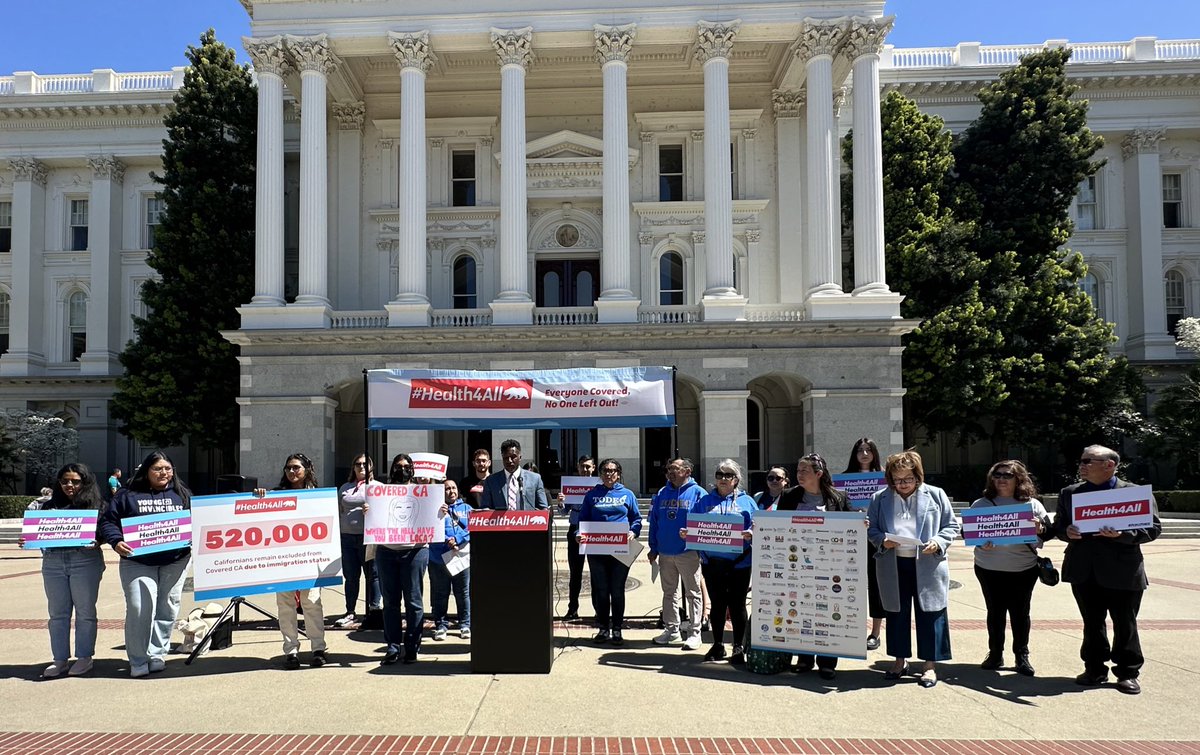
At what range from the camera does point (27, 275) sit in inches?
1549

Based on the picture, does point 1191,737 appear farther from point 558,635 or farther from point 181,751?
point 181,751

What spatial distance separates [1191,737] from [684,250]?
2764cm

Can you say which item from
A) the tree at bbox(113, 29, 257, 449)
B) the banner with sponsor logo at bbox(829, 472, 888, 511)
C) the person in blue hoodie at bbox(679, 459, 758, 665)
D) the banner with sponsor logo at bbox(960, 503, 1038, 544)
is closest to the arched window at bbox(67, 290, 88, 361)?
the tree at bbox(113, 29, 257, 449)

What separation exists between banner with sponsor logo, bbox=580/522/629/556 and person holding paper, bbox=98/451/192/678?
414 centimetres

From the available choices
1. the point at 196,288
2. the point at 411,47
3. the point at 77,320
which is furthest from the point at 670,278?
the point at 77,320

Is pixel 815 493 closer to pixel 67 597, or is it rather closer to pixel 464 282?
pixel 67 597

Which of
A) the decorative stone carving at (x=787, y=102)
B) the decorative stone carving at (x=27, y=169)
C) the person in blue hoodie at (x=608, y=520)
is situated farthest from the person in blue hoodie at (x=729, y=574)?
the decorative stone carving at (x=27, y=169)

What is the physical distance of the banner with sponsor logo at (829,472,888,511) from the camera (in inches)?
446

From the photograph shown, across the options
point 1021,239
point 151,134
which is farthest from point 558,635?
point 151,134

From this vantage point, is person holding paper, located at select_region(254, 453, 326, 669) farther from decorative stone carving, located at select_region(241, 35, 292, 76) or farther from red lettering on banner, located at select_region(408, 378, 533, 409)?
decorative stone carving, located at select_region(241, 35, 292, 76)

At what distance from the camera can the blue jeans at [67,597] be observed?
865cm

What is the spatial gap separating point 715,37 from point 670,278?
29.2 ft

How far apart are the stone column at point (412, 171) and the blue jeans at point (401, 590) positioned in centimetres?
1966

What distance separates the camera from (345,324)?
96.3 feet
